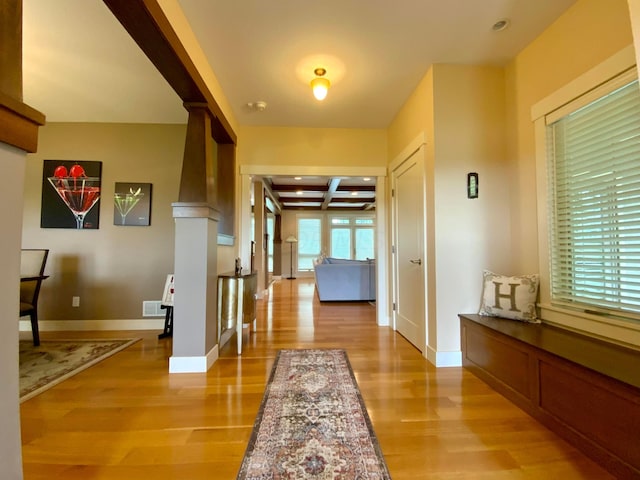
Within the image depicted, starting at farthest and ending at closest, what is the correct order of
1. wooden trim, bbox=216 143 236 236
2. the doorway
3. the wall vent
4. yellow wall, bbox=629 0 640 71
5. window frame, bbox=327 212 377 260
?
window frame, bbox=327 212 377 260 < the doorway < the wall vent < wooden trim, bbox=216 143 236 236 < yellow wall, bbox=629 0 640 71

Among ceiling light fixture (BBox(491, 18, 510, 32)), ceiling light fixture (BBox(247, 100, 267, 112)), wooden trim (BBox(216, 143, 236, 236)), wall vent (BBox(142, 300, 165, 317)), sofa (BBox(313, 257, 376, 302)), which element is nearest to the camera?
ceiling light fixture (BBox(491, 18, 510, 32))

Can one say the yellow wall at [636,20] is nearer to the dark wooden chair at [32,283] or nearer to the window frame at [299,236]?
the dark wooden chair at [32,283]

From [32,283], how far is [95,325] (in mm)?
911

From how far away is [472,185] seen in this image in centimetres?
250

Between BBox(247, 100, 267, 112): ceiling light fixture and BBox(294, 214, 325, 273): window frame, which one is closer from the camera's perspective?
BBox(247, 100, 267, 112): ceiling light fixture

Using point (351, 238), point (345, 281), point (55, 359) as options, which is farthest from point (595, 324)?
point (351, 238)

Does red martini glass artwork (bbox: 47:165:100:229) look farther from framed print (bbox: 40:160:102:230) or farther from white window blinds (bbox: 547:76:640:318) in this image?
white window blinds (bbox: 547:76:640:318)

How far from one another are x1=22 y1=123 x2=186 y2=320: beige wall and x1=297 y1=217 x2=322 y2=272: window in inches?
280

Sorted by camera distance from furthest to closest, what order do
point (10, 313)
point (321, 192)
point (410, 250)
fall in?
point (321, 192) → point (410, 250) → point (10, 313)

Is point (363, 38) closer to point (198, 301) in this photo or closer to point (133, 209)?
point (198, 301)

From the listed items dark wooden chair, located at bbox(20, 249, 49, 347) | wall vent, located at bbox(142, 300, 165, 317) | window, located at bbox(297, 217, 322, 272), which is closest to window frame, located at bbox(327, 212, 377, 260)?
window, located at bbox(297, 217, 322, 272)

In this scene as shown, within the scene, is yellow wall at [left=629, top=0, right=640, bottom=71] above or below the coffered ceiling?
below

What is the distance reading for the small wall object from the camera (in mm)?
2504

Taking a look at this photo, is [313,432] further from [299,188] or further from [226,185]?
[299,188]
